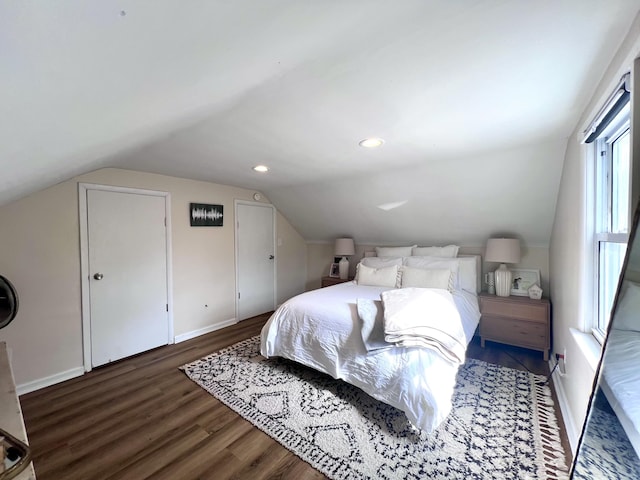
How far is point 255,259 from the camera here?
4320 millimetres

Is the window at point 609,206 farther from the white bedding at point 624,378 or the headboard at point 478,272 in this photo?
the headboard at point 478,272

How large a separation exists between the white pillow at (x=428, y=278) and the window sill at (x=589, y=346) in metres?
1.30

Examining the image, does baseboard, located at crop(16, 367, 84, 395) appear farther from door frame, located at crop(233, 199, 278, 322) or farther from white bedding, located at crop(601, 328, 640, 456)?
white bedding, located at crop(601, 328, 640, 456)

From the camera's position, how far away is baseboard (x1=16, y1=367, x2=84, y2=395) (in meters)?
2.30

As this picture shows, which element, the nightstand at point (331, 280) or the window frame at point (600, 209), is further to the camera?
the nightstand at point (331, 280)

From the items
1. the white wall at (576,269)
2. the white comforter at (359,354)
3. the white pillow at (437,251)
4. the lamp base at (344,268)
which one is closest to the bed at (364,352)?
the white comforter at (359,354)

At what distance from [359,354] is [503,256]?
2145 millimetres

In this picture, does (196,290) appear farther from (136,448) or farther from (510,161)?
(510,161)

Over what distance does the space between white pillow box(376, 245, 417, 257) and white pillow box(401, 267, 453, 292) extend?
0.53 meters

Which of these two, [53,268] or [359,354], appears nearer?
[359,354]

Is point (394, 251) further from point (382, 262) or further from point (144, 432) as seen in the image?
point (144, 432)

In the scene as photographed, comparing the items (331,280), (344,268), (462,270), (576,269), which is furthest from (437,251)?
(576,269)

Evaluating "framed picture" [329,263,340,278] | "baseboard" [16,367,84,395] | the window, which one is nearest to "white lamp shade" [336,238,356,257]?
"framed picture" [329,263,340,278]

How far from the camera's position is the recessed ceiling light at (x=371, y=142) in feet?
6.81
